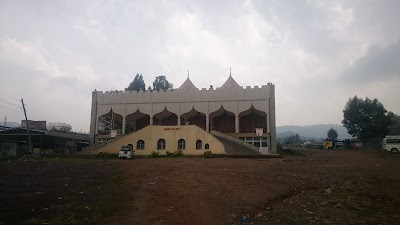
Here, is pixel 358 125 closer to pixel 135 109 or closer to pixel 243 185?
pixel 135 109

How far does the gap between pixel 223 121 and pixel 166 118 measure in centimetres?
794

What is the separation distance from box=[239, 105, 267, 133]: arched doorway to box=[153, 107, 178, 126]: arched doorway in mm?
8956

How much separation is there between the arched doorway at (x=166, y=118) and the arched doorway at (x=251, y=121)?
896cm

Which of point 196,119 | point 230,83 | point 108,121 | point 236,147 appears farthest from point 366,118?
point 108,121

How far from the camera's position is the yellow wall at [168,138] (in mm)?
32250

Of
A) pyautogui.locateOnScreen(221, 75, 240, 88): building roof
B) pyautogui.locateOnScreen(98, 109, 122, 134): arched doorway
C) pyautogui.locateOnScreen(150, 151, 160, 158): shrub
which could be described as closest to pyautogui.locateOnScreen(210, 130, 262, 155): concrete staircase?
pyautogui.locateOnScreen(150, 151, 160, 158): shrub

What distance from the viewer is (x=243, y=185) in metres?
14.0

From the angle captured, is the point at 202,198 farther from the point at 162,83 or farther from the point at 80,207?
the point at 162,83

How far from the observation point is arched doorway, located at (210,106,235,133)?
142 ft

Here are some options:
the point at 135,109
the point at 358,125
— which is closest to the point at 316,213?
the point at 135,109

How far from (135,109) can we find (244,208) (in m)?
34.7

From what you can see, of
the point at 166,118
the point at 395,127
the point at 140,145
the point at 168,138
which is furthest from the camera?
the point at 395,127

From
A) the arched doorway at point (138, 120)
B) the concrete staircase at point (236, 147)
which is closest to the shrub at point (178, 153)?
the concrete staircase at point (236, 147)

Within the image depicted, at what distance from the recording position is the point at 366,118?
172 feet
